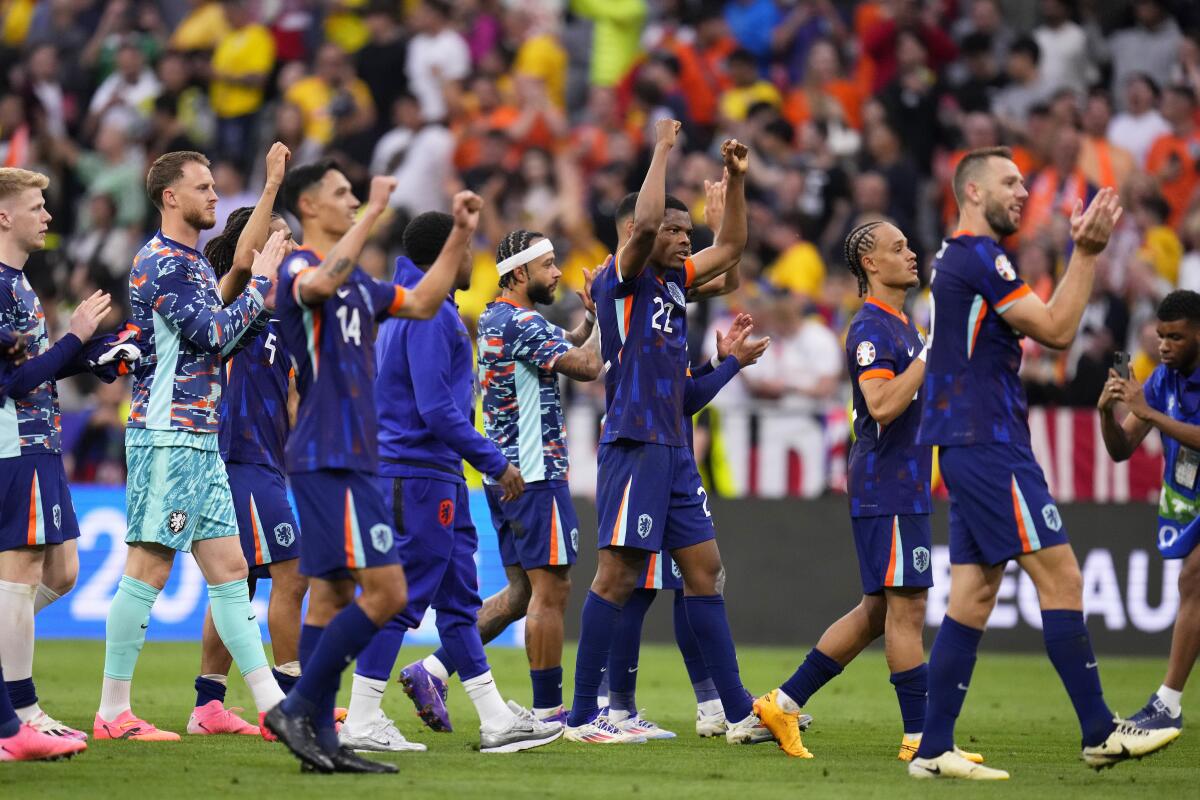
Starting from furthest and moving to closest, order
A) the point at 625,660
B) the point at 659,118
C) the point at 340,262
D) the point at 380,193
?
the point at 659,118 < the point at 625,660 < the point at 380,193 < the point at 340,262

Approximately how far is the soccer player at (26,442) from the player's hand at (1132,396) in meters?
5.41

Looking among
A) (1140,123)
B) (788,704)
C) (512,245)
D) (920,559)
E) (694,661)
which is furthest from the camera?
(1140,123)

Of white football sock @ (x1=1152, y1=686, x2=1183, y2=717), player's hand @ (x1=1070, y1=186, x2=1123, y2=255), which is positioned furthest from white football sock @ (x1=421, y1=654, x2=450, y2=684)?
player's hand @ (x1=1070, y1=186, x2=1123, y2=255)

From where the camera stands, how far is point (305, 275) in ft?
24.6

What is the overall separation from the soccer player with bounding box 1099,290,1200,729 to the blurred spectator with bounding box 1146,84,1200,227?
9.12m

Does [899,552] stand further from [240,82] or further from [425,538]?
[240,82]

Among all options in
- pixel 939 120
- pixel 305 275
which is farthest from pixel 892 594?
pixel 939 120

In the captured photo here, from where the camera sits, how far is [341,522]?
7.43 metres

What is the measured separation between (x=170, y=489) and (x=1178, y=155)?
13.0m

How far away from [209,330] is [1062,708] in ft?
21.6

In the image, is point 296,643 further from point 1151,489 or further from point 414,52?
point 414,52

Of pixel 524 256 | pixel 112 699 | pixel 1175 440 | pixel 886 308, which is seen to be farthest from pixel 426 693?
pixel 1175 440

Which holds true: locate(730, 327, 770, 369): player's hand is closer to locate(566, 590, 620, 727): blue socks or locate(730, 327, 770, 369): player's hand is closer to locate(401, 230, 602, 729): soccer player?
locate(401, 230, 602, 729): soccer player

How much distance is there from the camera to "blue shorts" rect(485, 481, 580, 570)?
9.26m
